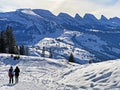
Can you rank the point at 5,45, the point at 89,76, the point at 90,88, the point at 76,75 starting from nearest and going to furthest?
the point at 90,88, the point at 89,76, the point at 76,75, the point at 5,45

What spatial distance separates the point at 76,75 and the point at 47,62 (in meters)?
38.8

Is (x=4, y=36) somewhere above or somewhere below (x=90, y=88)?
above

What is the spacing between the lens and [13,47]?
121562 millimetres

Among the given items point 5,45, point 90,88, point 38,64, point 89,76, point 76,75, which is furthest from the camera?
point 5,45

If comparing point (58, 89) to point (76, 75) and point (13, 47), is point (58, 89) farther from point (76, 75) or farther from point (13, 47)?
point (13, 47)

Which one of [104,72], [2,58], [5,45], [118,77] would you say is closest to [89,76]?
[104,72]

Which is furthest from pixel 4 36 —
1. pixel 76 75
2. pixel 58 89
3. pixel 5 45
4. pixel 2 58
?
pixel 58 89

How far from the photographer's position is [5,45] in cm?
12056

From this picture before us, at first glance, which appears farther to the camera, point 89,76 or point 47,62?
point 47,62

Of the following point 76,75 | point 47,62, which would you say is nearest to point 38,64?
point 47,62

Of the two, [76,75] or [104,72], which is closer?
[104,72]

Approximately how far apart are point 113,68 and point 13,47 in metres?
81.8

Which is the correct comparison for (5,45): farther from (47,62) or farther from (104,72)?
(104,72)

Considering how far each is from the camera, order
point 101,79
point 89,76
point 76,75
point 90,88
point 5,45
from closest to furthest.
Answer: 1. point 90,88
2. point 101,79
3. point 89,76
4. point 76,75
5. point 5,45
